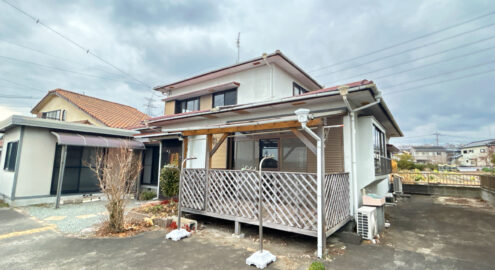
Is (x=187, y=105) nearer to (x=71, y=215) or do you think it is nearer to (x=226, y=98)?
(x=226, y=98)

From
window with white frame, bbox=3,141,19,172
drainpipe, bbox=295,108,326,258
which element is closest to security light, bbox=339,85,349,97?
drainpipe, bbox=295,108,326,258

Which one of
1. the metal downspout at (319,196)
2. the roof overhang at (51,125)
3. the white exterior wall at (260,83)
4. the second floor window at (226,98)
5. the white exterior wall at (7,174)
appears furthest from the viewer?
the second floor window at (226,98)

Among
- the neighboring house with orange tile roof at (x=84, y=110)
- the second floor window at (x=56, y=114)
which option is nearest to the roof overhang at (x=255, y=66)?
the neighboring house with orange tile roof at (x=84, y=110)

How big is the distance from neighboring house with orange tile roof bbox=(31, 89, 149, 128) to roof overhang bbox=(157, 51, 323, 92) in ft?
16.5

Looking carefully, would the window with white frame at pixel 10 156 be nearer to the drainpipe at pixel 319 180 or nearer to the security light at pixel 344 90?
the drainpipe at pixel 319 180

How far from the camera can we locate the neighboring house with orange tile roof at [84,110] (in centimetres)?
1348

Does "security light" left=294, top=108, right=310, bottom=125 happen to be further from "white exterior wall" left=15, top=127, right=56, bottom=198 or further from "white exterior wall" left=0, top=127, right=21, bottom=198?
"white exterior wall" left=0, top=127, right=21, bottom=198

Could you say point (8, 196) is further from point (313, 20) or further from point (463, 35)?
point (463, 35)

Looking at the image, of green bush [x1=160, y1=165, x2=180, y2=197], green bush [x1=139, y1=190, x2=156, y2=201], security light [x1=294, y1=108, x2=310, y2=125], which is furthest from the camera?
green bush [x1=139, y1=190, x2=156, y2=201]

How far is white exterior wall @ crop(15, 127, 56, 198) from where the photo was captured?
7812 millimetres

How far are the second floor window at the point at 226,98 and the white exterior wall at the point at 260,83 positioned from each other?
0.85 ft

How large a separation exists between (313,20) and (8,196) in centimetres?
1514

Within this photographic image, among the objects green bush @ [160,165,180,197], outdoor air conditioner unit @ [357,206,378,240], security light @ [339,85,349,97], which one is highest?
security light @ [339,85,349,97]

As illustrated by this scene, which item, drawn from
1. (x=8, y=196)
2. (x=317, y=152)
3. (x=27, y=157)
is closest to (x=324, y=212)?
(x=317, y=152)
